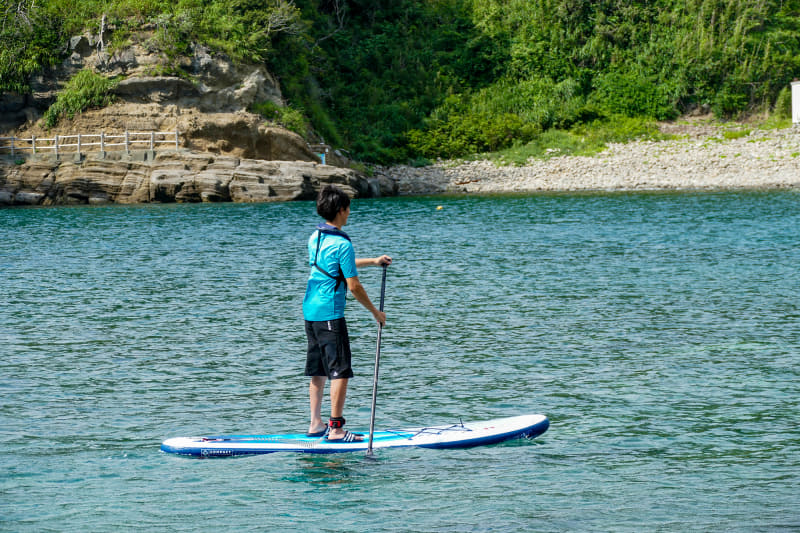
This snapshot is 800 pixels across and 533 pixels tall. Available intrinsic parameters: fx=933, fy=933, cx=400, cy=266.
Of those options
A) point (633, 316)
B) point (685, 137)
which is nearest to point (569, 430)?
point (633, 316)

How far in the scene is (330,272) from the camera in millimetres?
8148

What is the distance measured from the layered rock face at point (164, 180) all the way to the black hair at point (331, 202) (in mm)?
40127

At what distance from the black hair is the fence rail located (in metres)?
43.2

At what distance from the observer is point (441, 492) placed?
757cm

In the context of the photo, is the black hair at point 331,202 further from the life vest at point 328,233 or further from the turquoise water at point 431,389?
the turquoise water at point 431,389

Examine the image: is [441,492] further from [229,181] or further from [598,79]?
[598,79]

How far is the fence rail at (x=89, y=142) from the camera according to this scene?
164ft

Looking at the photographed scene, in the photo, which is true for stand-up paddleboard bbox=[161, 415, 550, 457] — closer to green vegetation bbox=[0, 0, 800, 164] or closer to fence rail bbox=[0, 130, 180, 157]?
fence rail bbox=[0, 130, 180, 157]

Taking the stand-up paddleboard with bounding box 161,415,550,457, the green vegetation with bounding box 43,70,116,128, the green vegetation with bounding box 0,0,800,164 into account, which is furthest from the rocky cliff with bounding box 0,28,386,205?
the stand-up paddleboard with bounding box 161,415,550,457

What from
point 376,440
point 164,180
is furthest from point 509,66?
point 376,440

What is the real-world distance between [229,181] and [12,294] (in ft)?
98.0

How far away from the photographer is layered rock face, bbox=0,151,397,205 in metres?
48.3

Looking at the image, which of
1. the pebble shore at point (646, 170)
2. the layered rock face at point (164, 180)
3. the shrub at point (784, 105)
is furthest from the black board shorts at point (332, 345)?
the shrub at point (784, 105)

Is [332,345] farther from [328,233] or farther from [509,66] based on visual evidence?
[509,66]
